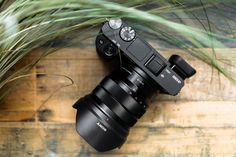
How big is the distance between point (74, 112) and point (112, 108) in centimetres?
12

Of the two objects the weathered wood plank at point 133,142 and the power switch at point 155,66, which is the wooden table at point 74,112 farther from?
the power switch at point 155,66

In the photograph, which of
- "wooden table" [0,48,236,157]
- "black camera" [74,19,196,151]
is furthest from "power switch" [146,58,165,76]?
"wooden table" [0,48,236,157]

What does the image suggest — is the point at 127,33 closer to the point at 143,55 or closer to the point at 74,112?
the point at 143,55

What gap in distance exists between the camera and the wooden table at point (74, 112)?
39.4 inches

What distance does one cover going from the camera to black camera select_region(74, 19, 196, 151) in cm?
90

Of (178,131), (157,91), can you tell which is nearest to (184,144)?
(178,131)

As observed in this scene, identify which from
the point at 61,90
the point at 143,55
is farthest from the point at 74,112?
the point at 143,55

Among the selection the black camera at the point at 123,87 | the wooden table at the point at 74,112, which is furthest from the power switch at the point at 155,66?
the wooden table at the point at 74,112

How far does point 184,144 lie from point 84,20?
355 mm

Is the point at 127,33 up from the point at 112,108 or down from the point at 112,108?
up

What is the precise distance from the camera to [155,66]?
2.99ft

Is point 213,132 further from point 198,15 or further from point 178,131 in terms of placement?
point 198,15

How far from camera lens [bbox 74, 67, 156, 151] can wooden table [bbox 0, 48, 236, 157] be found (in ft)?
0.29

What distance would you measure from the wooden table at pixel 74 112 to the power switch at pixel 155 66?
117 mm
